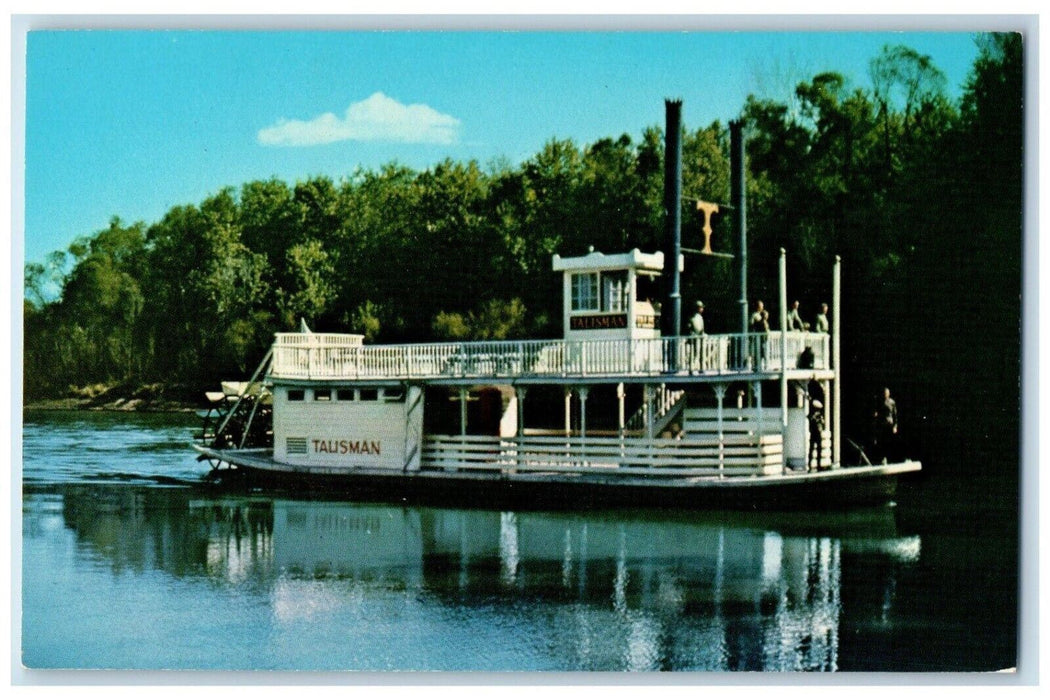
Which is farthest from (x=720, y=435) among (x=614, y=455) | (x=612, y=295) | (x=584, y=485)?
(x=612, y=295)

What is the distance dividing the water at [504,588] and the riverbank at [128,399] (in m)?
0.39

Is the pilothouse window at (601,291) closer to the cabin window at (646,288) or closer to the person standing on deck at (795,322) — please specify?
the cabin window at (646,288)

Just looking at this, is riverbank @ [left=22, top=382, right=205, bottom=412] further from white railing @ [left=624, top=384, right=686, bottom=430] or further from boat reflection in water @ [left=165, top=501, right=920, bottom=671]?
white railing @ [left=624, top=384, right=686, bottom=430]

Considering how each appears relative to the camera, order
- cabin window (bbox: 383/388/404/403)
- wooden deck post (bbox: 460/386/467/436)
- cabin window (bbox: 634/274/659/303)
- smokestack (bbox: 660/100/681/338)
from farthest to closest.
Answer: cabin window (bbox: 383/388/404/403) → cabin window (bbox: 634/274/659/303) → wooden deck post (bbox: 460/386/467/436) → smokestack (bbox: 660/100/681/338)

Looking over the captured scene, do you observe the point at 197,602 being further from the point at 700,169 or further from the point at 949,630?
the point at 700,169

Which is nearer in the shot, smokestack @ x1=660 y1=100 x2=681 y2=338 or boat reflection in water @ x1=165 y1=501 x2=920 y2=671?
boat reflection in water @ x1=165 y1=501 x2=920 y2=671

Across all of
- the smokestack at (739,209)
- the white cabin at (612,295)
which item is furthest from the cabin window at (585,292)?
the smokestack at (739,209)

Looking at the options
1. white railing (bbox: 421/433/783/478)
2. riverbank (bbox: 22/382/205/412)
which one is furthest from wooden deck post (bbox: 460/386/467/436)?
riverbank (bbox: 22/382/205/412)

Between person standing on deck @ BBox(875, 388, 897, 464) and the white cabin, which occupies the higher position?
the white cabin

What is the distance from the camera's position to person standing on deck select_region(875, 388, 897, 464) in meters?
16.8

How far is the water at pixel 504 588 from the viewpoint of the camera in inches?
429

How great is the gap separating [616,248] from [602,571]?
509 inches

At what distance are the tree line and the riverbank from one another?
0.18 metres

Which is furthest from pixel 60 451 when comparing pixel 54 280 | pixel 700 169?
pixel 700 169
